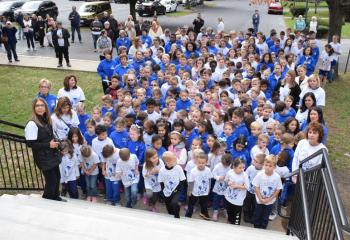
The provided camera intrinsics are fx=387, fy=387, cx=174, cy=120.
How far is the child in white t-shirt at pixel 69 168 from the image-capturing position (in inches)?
253

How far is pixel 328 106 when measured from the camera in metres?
13.1

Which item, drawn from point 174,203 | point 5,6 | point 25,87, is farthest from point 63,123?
point 5,6

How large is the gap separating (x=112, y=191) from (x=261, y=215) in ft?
8.58

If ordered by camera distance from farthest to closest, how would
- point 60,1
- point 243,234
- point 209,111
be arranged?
point 60,1
point 209,111
point 243,234

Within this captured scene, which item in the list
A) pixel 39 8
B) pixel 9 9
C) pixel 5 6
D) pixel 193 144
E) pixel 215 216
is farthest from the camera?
pixel 5 6

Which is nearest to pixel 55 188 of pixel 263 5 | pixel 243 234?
pixel 243 234

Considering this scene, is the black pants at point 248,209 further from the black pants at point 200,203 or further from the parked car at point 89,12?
the parked car at point 89,12

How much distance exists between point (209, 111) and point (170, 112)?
82 centimetres

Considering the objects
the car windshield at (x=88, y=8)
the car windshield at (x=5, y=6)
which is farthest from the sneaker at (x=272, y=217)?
the car windshield at (x=5, y=6)

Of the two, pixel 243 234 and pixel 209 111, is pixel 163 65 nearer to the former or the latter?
pixel 209 111

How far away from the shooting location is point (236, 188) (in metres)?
6.07

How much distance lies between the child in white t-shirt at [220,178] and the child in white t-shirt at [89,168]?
2070 mm

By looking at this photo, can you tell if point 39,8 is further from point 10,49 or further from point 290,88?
point 290,88

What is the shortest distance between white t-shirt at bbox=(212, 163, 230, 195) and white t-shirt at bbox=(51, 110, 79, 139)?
2861 millimetres
